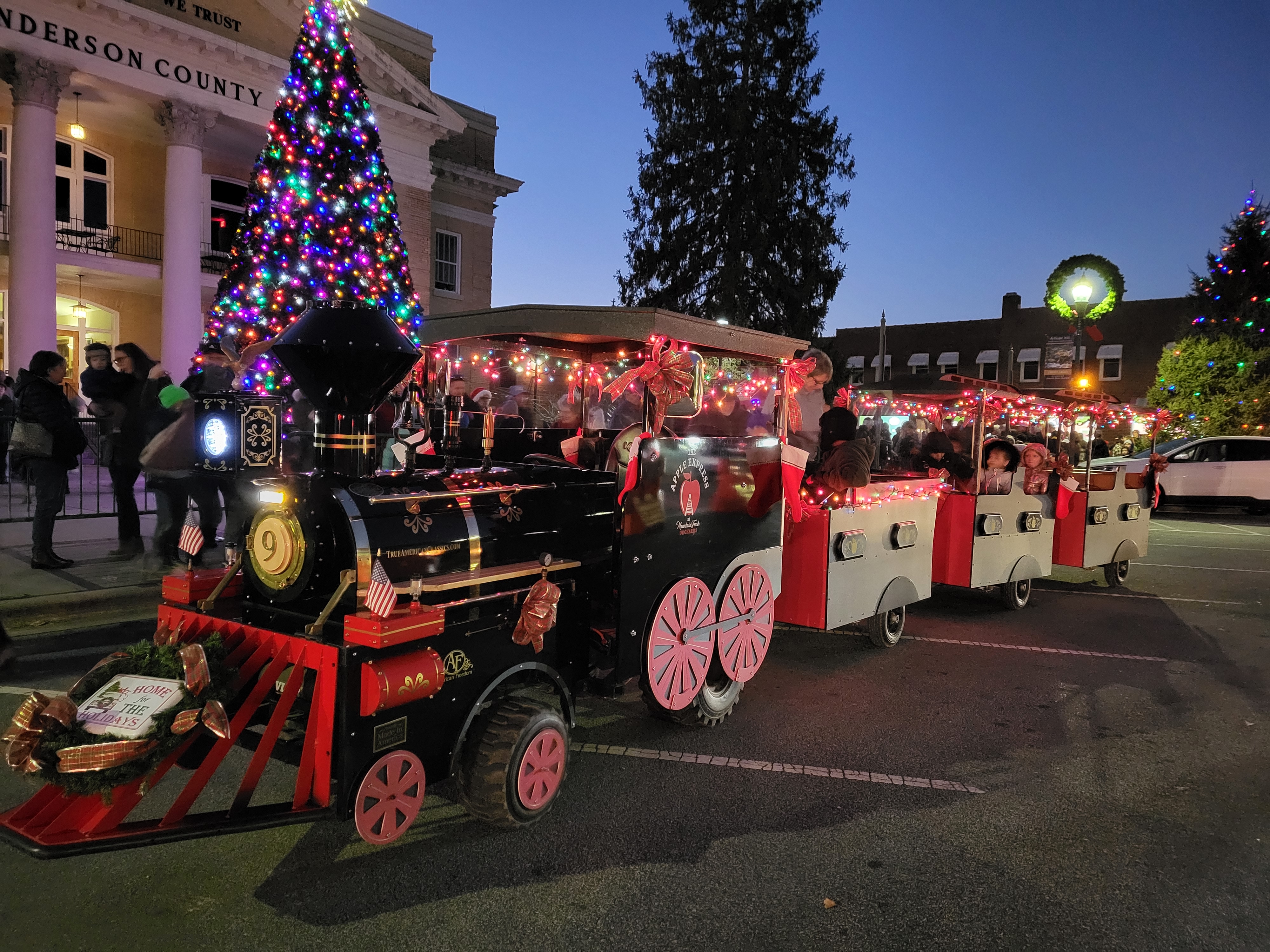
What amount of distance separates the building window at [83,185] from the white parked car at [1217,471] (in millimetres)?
23395

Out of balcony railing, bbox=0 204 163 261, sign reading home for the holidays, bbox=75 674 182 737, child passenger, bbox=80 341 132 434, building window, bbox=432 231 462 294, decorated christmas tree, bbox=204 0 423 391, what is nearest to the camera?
sign reading home for the holidays, bbox=75 674 182 737

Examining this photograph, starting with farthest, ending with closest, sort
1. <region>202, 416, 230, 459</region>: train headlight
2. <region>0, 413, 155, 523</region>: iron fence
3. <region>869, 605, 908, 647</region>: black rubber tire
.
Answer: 1. <region>0, 413, 155, 523</region>: iron fence
2. <region>869, 605, 908, 647</region>: black rubber tire
3. <region>202, 416, 230, 459</region>: train headlight

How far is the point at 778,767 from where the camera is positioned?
162 inches

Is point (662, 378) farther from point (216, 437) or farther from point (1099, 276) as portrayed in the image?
point (1099, 276)

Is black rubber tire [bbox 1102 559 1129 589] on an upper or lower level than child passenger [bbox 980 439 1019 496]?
lower

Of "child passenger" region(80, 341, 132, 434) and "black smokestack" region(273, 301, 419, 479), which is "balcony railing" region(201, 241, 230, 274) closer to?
"child passenger" region(80, 341, 132, 434)

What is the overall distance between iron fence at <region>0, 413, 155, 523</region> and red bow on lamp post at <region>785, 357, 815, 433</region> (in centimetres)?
661

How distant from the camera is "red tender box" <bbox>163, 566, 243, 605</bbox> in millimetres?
3508

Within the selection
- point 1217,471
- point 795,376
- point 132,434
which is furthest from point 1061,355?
point 132,434

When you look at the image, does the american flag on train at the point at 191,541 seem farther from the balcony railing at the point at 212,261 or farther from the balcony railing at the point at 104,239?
the balcony railing at the point at 212,261

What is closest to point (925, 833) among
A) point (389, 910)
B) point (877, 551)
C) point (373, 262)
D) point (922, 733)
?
point (922, 733)

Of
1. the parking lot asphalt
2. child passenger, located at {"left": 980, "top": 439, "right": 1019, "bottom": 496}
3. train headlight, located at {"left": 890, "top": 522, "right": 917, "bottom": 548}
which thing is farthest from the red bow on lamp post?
child passenger, located at {"left": 980, "top": 439, "right": 1019, "bottom": 496}

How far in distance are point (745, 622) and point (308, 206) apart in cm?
804

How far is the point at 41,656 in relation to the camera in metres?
5.39
